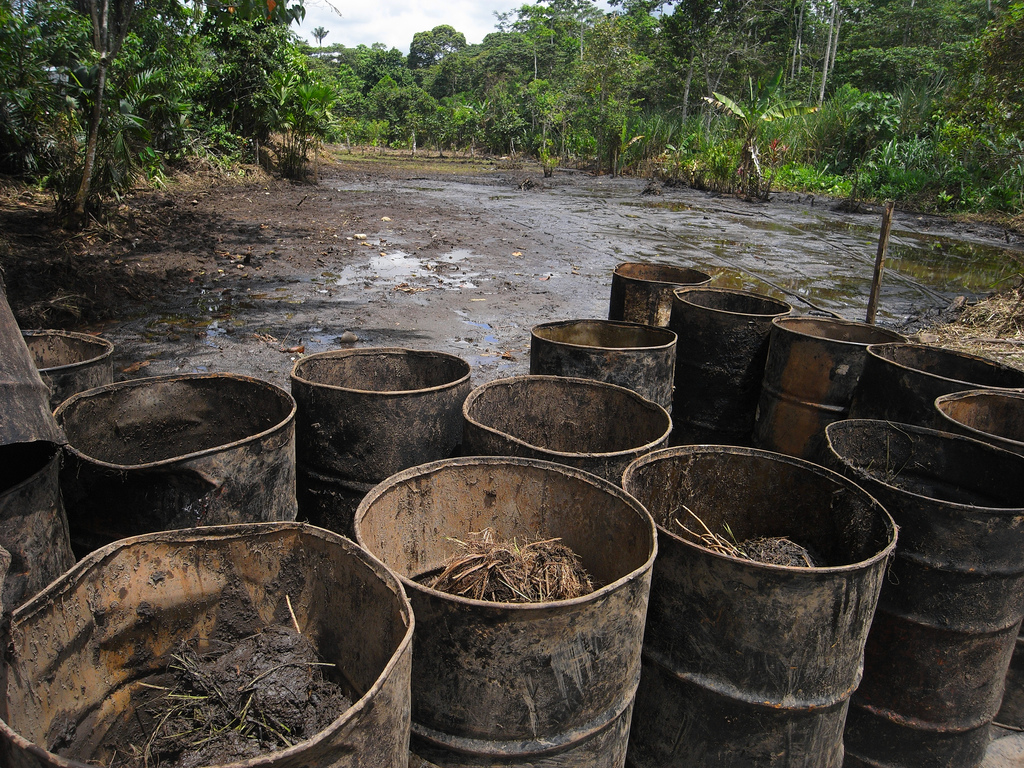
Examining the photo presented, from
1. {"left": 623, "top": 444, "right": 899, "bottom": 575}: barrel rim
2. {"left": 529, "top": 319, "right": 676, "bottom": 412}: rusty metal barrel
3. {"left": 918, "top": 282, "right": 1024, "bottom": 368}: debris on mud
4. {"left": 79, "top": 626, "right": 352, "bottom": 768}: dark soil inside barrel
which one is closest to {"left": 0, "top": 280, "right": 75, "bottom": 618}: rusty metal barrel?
{"left": 79, "top": 626, "right": 352, "bottom": 768}: dark soil inside barrel

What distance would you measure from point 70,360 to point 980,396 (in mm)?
4011

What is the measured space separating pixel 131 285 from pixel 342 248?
140 inches

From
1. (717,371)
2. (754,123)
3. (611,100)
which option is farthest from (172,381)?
(611,100)

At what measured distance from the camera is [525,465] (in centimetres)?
212

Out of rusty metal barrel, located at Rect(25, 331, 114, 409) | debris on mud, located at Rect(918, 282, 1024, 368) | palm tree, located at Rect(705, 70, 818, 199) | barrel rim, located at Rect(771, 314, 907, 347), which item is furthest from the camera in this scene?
palm tree, located at Rect(705, 70, 818, 199)

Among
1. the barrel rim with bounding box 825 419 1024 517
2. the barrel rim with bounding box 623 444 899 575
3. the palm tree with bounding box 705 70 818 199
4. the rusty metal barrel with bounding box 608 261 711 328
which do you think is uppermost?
the palm tree with bounding box 705 70 818 199

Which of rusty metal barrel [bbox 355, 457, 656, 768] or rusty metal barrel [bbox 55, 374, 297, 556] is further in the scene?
rusty metal barrel [bbox 55, 374, 297, 556]

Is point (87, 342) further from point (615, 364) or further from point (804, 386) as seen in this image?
point (804, 386)

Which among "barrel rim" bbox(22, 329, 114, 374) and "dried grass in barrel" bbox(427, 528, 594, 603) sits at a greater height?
"barrel rim" bbox(22, 329, 114, 374)

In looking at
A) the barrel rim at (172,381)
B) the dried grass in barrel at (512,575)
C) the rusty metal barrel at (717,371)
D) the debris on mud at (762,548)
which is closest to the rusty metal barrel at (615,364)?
the rusty metal barrel at (717,371)

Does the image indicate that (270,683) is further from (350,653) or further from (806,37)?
(806,37)

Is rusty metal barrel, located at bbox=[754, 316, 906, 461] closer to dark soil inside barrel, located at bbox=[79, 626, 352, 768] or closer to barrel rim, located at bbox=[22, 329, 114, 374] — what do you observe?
dark soil inside barrel, located at bbox=[79, 626, 352, 768]

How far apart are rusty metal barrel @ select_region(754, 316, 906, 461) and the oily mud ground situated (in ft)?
7.88

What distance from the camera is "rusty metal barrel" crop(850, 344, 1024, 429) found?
271 cm
